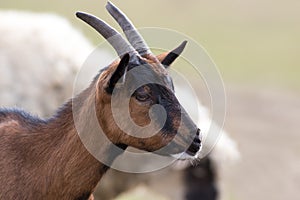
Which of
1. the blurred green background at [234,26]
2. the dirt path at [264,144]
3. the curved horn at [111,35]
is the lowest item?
the blurred green background at [234,26]

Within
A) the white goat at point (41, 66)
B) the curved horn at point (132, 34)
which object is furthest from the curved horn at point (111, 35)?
the white goat at point (41, 66)

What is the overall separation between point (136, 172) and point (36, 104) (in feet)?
6.09

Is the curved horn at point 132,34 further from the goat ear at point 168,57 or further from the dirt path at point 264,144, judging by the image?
the dirt path at point 264,144

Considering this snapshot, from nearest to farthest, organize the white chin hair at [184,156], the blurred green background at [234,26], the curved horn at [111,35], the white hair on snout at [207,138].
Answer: the white chin hair at [184,156]
the curved horn at [111,35]
the white hair on snout at [207,138]
the blurred green background at [234,26]

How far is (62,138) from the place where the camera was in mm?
8852

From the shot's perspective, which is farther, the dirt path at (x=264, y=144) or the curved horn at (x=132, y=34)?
the dirt path at (x=264, y=144)

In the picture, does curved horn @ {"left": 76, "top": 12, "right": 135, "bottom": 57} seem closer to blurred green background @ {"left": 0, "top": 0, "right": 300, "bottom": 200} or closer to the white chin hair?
the white chin hair

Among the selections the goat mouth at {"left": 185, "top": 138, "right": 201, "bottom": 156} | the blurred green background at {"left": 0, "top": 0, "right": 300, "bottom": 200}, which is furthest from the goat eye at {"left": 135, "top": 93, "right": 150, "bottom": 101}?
the blurred green background at {"left": 0, "top": 0, "right": 300, "bottom": 200}

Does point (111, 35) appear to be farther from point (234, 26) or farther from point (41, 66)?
point (234, 26)

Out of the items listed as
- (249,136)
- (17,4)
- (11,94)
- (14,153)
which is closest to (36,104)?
(11,94)

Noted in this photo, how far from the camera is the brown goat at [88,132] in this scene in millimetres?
8289

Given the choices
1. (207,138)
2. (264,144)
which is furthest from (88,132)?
(264,144)

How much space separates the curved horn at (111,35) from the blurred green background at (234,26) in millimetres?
20022

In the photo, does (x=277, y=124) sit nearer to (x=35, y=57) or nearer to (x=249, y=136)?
(x=249, y=136)
